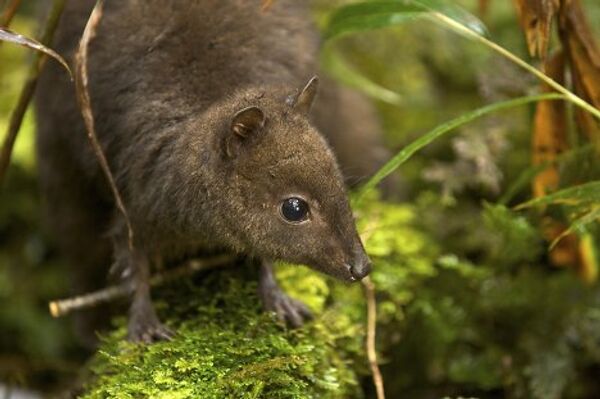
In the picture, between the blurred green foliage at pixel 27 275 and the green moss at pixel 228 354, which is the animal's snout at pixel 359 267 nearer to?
the green moss at pixel 228 354

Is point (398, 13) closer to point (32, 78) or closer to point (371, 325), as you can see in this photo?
point (371, 325)

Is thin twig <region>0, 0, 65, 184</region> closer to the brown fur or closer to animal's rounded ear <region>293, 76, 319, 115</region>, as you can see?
the brown fur

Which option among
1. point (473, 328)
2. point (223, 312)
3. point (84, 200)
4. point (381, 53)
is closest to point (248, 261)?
point (223, 312)

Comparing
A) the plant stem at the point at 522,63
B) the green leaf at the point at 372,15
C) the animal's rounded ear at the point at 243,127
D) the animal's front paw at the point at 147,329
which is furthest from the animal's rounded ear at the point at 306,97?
the animal's front paw at the point at 147,329

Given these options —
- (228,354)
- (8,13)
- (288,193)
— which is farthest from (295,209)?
(8,13)

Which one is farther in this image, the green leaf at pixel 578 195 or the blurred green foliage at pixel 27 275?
the blurred green foliage at pixel 27 275
